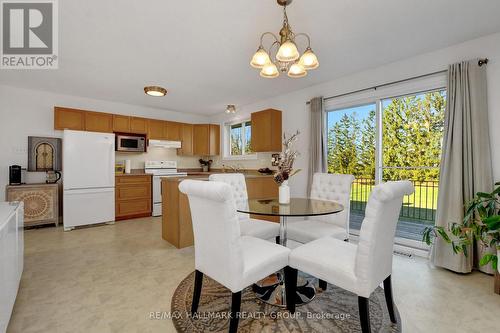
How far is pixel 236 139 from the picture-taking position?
580 cm

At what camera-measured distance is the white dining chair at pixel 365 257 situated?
134 centimetres

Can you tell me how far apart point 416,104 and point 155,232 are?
4.55m

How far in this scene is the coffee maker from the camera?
3.88 m

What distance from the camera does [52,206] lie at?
4.09 m

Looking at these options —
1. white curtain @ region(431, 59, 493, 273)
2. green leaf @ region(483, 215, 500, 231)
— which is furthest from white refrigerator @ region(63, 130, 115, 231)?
green leaf @ region(483, 215, 500, 231)

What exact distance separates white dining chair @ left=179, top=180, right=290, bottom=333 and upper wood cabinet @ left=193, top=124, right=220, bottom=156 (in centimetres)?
443

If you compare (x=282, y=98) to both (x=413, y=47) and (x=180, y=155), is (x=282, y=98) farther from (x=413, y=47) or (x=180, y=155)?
(x=180, y=155)

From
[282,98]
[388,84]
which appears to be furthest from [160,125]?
[388,84]

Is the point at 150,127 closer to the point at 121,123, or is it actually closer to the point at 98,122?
the point at 121,123

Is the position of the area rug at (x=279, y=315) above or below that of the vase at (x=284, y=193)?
below

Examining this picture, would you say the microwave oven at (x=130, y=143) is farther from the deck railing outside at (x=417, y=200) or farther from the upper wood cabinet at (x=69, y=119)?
the deck railing outside at (x=417, y=200)

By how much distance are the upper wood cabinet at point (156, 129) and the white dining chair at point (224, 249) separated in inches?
166

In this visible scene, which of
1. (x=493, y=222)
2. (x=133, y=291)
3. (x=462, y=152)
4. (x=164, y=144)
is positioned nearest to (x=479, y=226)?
(x=493, y=222)

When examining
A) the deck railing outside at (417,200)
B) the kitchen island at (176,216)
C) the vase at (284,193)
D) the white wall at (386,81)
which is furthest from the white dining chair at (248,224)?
the deck railing outside at (417,200)
